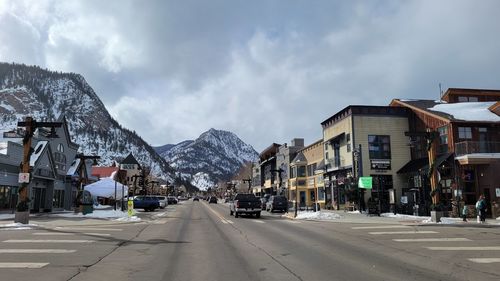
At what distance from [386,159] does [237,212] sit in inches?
703

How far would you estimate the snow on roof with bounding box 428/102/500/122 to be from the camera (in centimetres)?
3831

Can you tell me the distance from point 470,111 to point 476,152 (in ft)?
21.1

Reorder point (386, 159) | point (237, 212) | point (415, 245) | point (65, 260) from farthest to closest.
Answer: point (386, 159) < point (237, 212) < point (415, 245) < point (65, 260)

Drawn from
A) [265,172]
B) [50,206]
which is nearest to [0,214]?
[50,206]

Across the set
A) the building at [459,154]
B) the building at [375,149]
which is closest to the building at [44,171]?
the building at [375,149]

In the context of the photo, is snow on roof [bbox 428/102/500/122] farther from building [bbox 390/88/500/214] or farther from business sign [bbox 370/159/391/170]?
business sign [bbox 370/159/391/170]

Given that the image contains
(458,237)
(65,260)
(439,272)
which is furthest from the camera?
(458,237)

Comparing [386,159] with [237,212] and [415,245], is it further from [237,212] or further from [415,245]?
[415,245]

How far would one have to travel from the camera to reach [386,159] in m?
45.3

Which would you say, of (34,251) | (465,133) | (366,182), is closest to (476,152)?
(465,133)

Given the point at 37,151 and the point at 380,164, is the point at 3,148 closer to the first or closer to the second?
the point at 37,151

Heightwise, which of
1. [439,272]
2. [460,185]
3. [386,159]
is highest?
[386,159]

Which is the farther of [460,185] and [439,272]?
[460,185]

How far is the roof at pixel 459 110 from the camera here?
3838 centimetres
